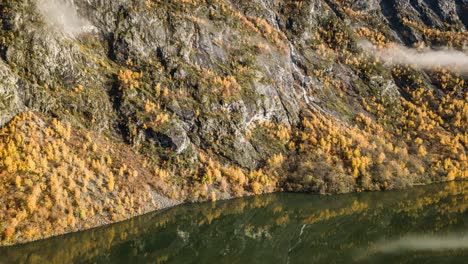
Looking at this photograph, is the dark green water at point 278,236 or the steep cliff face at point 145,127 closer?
the dark green water at point 278,236

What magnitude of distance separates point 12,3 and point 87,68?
94.8 feet

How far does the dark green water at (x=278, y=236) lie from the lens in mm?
72875

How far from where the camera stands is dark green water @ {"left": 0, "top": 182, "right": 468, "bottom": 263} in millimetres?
72875

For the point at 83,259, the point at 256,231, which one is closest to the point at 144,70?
the point at 256,231

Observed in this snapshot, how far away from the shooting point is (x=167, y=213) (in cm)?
10956

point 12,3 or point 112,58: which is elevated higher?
point 12,3

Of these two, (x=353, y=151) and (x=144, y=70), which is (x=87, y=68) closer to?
(x=144, y=70)

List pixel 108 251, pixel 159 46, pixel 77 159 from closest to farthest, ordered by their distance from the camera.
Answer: pixel 108 251
pixel 77 159
pixel 159 46

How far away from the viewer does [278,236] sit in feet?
303

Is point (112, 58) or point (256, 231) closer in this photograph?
point (256, 231)

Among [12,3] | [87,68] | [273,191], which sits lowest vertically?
[273,191]

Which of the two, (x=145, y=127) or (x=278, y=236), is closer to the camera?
(x=278, y=236)

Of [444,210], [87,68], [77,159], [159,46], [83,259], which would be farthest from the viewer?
[159,46]

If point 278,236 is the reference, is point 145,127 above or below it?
below
